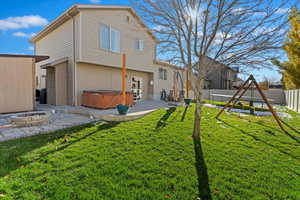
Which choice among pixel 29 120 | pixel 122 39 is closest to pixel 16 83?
pixel 29 120

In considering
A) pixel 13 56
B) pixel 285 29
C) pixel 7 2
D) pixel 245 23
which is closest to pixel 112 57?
pixel 13 56

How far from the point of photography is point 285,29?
344 cm

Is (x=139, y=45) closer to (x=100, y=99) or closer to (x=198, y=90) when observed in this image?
(x=100, y=99)

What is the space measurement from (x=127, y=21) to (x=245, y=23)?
946cm

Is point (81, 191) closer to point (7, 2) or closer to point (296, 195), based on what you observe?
point (296, 195)

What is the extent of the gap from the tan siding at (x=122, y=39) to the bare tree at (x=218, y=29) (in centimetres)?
287

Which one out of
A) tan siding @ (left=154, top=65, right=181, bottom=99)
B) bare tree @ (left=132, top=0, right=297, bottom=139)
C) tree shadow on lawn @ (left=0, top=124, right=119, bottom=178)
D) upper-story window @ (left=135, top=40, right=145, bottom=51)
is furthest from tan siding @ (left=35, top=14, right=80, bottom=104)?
tan siding @ (left=154, top=65, right=181, bottom=99)

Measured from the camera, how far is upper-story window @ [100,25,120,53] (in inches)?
386

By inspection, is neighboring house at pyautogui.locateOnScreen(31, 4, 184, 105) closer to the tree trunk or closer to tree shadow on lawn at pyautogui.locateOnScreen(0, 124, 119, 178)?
the tree trunk

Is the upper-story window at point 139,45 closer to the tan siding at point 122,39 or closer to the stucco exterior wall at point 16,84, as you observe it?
the tan siding at point 122,39

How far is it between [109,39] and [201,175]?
995 centimetres

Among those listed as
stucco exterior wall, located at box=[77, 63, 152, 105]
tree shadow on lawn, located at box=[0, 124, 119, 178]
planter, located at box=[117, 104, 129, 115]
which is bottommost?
tree shadow on lawn, located at box=[0, 124, 119, 178]

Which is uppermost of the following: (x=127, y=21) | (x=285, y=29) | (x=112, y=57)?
(x=127, y=21)

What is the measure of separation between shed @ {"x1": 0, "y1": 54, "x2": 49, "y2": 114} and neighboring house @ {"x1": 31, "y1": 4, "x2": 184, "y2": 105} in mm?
1340
